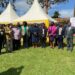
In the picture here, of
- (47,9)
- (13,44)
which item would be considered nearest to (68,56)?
(13,44)

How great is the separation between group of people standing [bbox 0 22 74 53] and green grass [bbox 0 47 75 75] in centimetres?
102

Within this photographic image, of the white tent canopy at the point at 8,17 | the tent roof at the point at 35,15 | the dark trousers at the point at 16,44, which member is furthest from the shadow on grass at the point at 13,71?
the white tent canopy at the point at 8,17

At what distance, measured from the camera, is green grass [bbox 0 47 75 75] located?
14.1 meters

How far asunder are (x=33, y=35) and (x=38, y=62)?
622cm

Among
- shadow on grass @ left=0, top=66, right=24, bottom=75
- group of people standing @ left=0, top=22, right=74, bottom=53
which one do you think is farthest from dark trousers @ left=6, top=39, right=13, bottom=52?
shadow on grass @ left=0, top=66, right=24, bottom=75

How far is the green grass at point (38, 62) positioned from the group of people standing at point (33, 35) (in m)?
1.02

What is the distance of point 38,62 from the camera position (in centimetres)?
1647

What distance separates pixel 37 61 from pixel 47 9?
3951 centimetres

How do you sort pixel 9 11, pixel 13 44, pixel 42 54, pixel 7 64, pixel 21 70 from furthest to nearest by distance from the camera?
pixel 9 11
pixel 13 44
pixel 42 54
pixel 7 64
pixel 21 70

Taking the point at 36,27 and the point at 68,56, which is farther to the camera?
the point at 36,27

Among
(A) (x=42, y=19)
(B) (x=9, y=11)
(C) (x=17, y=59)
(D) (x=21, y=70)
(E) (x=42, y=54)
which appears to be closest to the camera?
(D) (x=21, y=70)

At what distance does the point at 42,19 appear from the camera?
88.6ft

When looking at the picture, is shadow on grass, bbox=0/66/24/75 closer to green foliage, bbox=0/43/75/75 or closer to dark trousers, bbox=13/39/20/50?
green foliage, bbox=0/43/75/75

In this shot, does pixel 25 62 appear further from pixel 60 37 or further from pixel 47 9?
pixel 47 9
